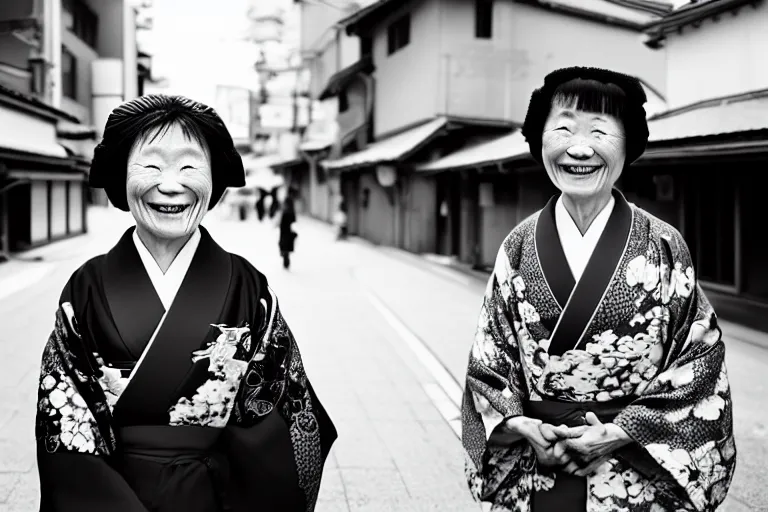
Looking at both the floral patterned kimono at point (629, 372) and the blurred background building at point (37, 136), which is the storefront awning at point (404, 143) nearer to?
the blurred background building at point (37, 136)

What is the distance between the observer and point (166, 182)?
2.85 meters

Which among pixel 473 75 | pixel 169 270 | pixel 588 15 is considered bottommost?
pixel 169 270

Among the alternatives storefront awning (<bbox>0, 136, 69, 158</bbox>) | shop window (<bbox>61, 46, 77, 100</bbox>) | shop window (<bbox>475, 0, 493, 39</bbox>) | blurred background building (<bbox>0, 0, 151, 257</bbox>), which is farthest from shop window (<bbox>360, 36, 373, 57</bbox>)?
shop window (<bbox>61, 46, 77, 100</bbox>)

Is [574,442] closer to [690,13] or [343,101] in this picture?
[690,13]

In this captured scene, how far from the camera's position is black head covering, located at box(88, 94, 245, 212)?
285 centimetres

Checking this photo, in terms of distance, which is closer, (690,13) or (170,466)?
(170,466)

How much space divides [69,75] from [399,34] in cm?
2089

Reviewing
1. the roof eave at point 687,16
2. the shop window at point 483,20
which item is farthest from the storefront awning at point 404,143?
the roof eave at point 687,16

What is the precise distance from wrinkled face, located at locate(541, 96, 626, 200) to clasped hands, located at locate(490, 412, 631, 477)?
81 cm

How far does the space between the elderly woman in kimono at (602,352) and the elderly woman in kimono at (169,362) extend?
0.80 meters

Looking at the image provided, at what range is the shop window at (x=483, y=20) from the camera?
22.1 metres

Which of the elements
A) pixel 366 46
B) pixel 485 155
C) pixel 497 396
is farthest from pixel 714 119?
pixel 366 46

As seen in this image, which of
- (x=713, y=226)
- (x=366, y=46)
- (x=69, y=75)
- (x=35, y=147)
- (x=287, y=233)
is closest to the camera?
(x=713, y=226)

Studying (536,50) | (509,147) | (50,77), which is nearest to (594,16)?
(536,50)
